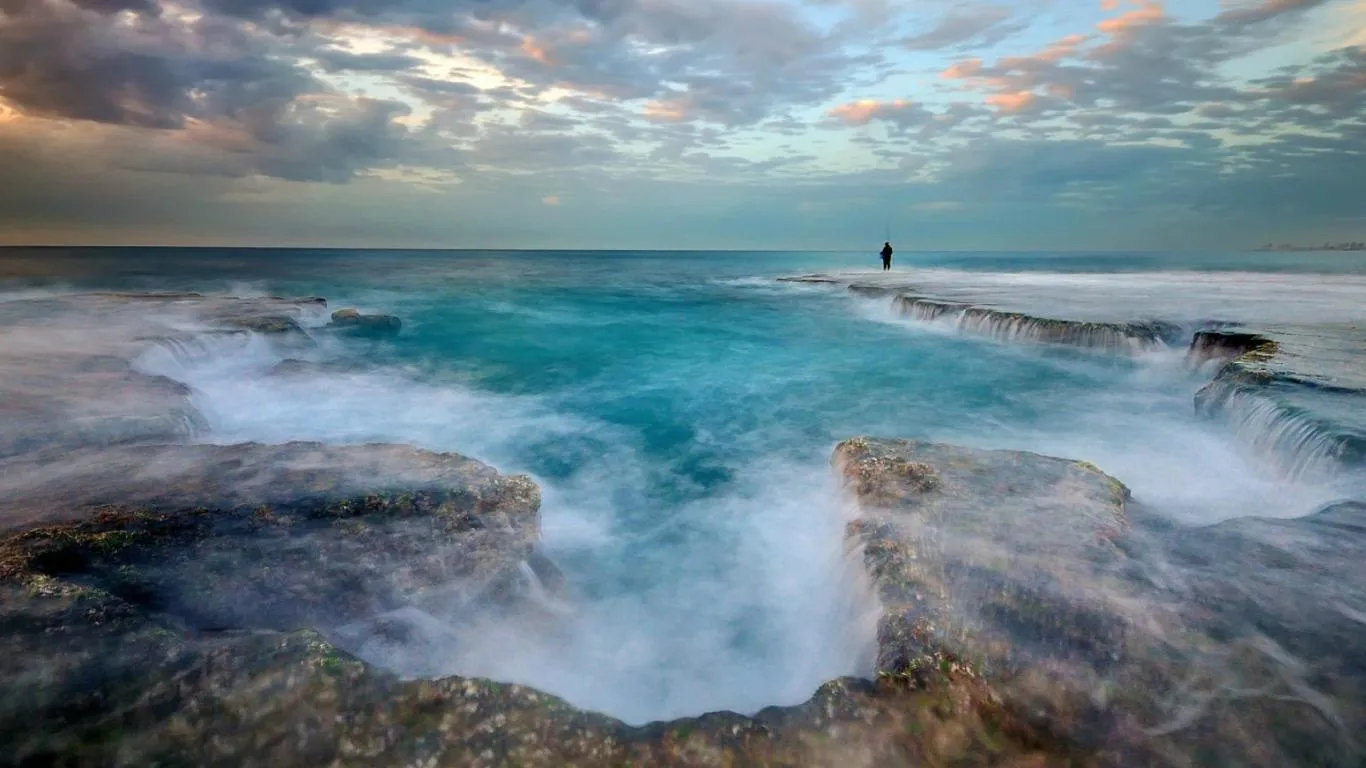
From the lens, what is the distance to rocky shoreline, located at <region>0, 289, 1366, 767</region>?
3650 millimetres

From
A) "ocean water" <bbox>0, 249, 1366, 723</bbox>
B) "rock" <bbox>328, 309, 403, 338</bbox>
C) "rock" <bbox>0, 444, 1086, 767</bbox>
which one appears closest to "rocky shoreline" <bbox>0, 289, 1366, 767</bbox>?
"rock" <bbox>0, 444, 1086, 767</bbox>

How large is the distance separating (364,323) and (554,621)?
22050 mm

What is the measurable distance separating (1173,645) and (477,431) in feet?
35.3

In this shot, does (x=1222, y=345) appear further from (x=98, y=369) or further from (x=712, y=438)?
(x=98, y=369)

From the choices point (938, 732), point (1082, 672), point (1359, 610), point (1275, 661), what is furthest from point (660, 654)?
point (1359, 610)

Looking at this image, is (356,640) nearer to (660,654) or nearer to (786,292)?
(660,654)

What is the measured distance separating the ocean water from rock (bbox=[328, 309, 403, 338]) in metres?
0.92

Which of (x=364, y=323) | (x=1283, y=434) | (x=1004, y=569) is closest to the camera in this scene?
(x=1004, y=569)

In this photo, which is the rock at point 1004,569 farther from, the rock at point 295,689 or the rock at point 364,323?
the rock at point 364,323

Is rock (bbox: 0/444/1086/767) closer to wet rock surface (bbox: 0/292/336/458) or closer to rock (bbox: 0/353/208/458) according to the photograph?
rock (bbox: 0/353/208/458)

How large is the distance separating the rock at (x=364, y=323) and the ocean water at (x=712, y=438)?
0.92 meters

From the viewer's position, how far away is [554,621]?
19.6 feet

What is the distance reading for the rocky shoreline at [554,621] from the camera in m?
3.65

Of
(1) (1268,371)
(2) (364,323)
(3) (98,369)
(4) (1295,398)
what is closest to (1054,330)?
(1) (1268,371)
